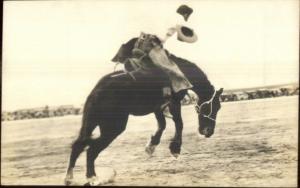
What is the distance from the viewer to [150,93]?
254cm

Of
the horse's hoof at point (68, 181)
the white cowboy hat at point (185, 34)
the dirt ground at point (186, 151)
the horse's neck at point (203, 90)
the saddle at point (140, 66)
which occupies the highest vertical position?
the white cowboy hat at point (185, 34)

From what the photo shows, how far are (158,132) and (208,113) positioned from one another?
0.31 metres

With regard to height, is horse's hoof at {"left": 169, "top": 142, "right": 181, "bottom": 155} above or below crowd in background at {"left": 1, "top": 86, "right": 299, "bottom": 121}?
below

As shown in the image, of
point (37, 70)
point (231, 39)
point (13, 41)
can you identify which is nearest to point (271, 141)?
point (231, 39)

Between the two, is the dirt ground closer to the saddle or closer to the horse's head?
the horse's head

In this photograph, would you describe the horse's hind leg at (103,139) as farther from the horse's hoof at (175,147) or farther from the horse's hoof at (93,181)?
the horse's hoof at (175,147)

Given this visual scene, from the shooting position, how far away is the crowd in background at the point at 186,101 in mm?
2555

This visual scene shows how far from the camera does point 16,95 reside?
2.59 m

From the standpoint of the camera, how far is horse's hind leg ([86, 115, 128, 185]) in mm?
2525

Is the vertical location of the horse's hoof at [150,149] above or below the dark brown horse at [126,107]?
below

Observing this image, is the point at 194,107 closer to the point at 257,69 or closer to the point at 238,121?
the point at 238,121

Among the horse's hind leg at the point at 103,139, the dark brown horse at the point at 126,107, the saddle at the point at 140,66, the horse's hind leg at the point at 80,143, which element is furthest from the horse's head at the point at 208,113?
the horse's hind leg at the point at 80,143

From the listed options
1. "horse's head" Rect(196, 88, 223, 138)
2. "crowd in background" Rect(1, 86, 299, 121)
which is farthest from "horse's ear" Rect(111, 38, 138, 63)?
"horse's head" Rect(196, 88, 223, 138)

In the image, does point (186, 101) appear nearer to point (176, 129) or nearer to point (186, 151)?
point (176, 129)
